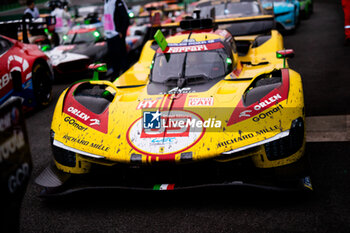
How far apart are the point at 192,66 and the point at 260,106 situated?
4.77 feet

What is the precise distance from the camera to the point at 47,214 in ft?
11.6

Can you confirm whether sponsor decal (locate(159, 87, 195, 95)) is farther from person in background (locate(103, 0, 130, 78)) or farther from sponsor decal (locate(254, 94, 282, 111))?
person in background (locate(103, 0, 130, 78))

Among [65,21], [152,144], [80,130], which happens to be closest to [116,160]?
[152,144]

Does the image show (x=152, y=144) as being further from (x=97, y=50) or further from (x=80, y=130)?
(x=97, y=50)

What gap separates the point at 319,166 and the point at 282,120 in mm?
843

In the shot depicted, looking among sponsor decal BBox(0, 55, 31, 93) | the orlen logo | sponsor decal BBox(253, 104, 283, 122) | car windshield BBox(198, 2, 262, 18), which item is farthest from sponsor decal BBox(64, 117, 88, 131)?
car windshield BBox(198, 2, 262, 18)

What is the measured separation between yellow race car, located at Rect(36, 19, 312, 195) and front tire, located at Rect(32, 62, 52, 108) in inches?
106

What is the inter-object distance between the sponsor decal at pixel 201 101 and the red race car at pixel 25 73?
2.84 m

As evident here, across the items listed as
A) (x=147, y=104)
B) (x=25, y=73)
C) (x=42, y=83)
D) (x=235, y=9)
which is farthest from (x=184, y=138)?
(x=235, y=9)

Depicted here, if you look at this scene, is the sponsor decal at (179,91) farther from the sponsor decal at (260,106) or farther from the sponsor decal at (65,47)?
the sponsor decal at (65,47)

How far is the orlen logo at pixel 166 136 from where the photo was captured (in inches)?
134

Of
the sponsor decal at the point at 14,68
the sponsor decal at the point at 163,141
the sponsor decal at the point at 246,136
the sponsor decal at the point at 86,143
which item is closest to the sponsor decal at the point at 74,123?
the sponsor decal at the point at 86,143

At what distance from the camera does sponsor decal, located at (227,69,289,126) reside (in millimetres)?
3533

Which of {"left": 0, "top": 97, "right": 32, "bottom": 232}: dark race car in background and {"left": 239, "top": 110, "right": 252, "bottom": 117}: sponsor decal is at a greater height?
{"left": 0, "top": 97, "right": 32, "bottom": 232}: dark race car in background
